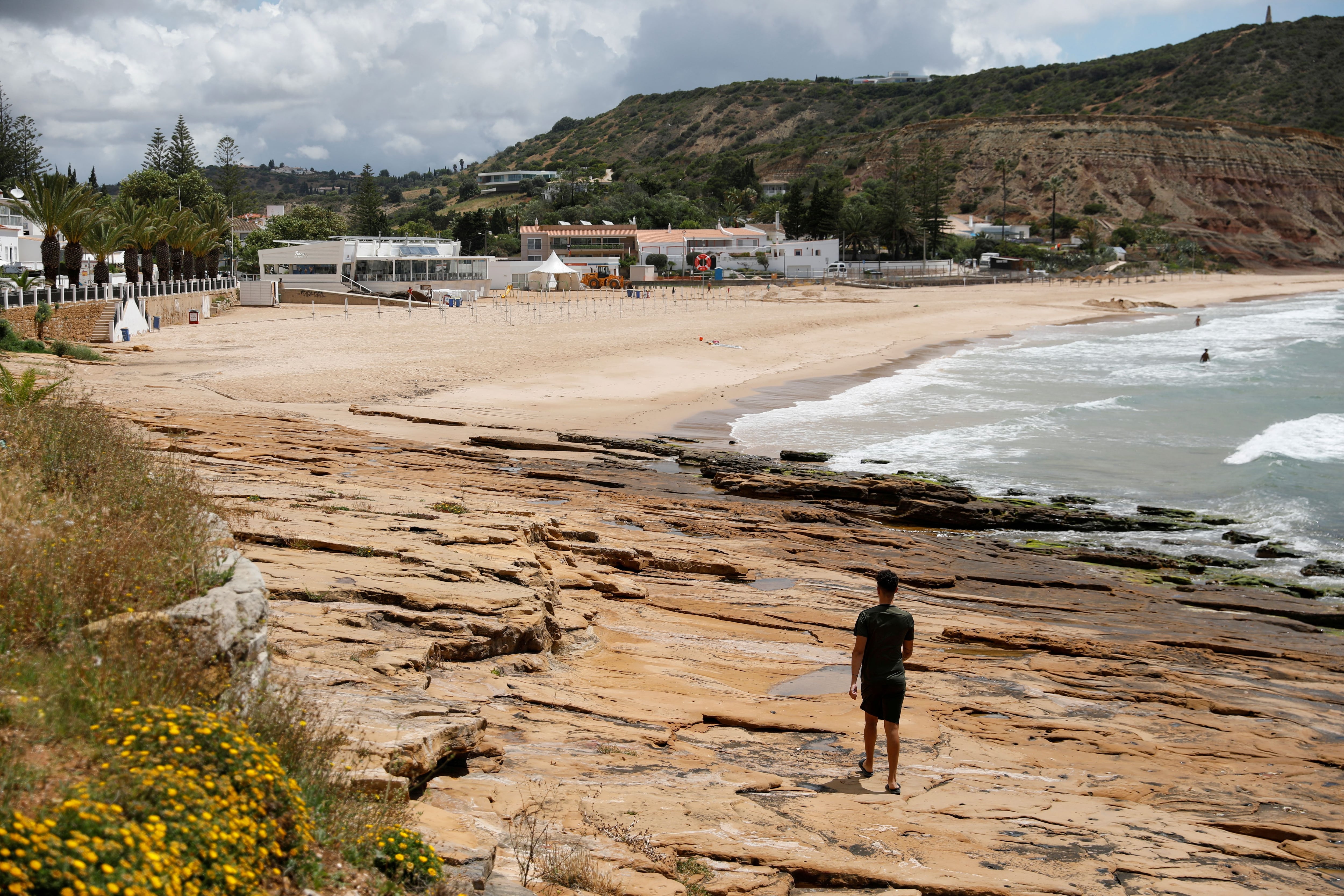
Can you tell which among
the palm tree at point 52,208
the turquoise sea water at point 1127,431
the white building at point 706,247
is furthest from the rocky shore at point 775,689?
the white building at point 706,247

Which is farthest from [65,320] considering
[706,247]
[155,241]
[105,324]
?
[706,247]

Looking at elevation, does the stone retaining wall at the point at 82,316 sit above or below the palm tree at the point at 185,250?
below

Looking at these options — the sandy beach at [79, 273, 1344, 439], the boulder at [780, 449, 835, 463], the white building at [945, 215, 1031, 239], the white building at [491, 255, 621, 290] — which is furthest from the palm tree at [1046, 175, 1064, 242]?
the boulder at [780, 449, 835, 463]

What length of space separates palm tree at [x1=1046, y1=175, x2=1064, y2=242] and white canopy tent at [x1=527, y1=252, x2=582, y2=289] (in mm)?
62417

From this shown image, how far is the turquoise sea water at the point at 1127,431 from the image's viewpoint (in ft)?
57.5

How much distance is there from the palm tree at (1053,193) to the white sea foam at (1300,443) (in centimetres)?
8931

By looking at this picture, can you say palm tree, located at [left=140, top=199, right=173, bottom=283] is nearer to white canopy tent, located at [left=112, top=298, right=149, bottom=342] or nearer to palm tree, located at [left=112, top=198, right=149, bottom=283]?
palm tree, located at [left=112, top=198, right=149, bottom=283]

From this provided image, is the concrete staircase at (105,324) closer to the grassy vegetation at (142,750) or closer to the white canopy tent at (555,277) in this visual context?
the grassy vegetation at (142,750)

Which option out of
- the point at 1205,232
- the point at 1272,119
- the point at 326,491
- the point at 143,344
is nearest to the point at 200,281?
the point at 143,344

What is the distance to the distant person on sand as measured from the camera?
6648mm

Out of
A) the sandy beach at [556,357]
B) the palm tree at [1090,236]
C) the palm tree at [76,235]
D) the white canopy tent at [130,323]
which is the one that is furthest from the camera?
the palm tree at [1090,236]

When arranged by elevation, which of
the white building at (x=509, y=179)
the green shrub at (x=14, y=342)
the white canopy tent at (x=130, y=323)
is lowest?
the green shrub at (x=14, y=342)

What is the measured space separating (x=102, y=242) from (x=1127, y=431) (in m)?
37.8

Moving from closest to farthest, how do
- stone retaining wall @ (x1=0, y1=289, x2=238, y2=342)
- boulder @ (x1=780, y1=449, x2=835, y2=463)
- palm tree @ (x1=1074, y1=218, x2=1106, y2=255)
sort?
boulder @ (x1=780, y1=449, x2=835, y2=463)
stone retaining wall @ (x1=0, y1=289, x2=238, y2=342)
palm tree @ (x1=1074, y1=218, x2=1106, y2=255)
